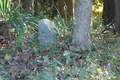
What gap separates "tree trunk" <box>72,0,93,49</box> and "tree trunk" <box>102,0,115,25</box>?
2.93 metres

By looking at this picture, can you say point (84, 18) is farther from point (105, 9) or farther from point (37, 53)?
point (105, 9)

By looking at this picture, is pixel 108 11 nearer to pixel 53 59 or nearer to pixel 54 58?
pixel 53 59

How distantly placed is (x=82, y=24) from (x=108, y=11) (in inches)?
138

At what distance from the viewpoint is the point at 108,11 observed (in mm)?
7055

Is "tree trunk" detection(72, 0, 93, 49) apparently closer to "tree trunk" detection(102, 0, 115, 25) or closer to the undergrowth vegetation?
the undergrowth vegetation

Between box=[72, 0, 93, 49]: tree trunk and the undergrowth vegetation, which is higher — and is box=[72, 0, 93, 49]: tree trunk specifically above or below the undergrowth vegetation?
above

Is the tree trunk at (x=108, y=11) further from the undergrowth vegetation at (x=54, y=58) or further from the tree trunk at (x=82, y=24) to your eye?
the tree trunk at (x=82, y=24)

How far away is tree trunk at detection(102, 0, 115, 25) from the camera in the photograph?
6816 mm

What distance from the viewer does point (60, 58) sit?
12.1ft

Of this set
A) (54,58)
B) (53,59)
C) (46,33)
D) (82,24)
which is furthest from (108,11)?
(54,58)

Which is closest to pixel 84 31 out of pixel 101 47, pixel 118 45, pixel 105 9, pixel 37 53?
pixel 101 47

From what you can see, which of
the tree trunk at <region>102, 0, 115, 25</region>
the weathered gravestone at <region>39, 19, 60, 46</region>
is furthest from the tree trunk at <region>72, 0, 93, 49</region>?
the tree trunk at <region>102, 0, 115, 25</region>

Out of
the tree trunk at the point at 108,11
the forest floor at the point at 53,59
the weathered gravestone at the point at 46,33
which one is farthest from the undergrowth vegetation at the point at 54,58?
the tree trunk at the point at 108,11

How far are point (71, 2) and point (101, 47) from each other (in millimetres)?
5153
